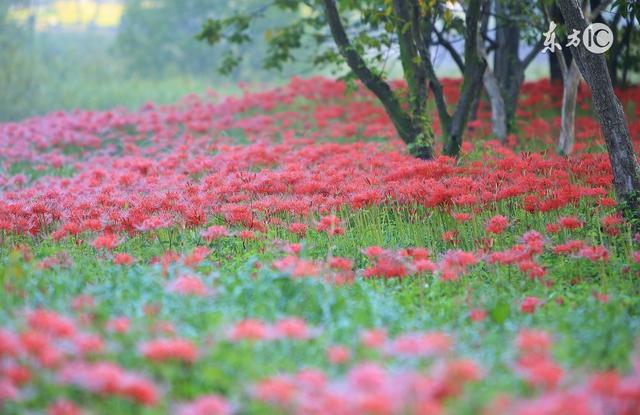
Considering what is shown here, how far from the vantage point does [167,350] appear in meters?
2.78

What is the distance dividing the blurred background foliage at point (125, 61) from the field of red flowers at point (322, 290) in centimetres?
703

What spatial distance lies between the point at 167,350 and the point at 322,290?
150 centimetres

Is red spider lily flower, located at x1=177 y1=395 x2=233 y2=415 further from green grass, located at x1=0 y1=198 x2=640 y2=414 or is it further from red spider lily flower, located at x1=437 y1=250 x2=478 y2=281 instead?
red spider lily flower, located at x1=437 y1=250 x2=478 y2=281

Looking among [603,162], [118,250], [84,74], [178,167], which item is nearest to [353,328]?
[118,250]

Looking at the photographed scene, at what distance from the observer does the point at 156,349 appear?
2.76 meters

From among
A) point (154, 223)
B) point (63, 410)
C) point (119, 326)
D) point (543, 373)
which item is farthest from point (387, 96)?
point (63, 410)

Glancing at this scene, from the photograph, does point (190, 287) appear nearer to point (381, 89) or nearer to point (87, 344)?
point (87, 344)

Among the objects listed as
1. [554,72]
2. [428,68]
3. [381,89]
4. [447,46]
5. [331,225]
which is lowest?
[331,225]

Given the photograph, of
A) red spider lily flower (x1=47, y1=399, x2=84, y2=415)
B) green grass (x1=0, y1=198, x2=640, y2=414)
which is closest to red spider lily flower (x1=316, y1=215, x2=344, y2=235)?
green grass (x1=0, y1=198, x2=640, y2=414)

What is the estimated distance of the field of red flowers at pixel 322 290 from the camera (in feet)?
8.58

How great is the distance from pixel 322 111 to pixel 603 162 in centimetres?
653

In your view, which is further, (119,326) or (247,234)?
(247,234)

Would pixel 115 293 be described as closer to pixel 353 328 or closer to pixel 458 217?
pixel 353 328

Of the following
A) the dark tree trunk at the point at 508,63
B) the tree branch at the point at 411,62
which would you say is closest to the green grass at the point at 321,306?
the tree branch at the point at 411,62
